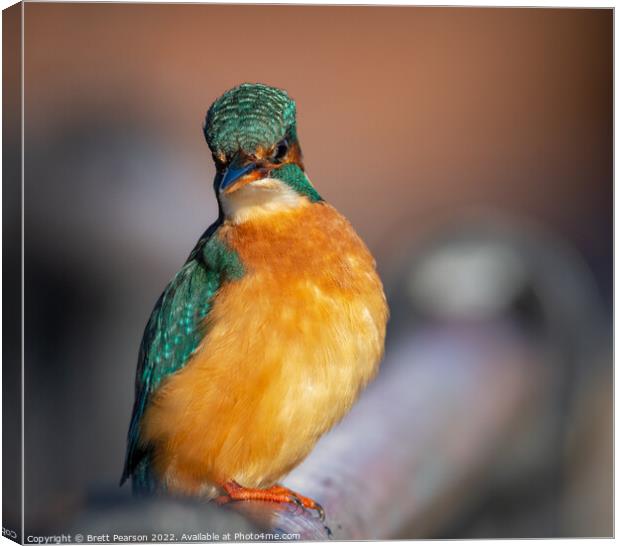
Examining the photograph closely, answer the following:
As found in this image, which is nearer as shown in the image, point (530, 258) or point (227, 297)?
point (227, 297)

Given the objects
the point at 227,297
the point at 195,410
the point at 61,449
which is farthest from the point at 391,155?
the point at 61,449

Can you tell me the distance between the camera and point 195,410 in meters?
5.30

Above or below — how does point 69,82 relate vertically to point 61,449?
above

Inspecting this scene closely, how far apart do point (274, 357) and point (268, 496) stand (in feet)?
2.13

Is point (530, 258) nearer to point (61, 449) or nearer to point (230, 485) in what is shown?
point (230, 485)

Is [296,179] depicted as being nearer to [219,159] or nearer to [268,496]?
[219,159]

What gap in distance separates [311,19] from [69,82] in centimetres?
101

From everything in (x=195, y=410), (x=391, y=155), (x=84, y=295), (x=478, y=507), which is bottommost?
(x=478, y=507)

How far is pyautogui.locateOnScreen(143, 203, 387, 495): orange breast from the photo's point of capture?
17.0 feet

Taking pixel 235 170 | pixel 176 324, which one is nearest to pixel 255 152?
pixel 235 170

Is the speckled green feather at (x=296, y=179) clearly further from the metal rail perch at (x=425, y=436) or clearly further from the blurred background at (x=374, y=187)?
the metal rail perch at (x=425, y=436)

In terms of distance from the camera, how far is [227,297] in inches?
207

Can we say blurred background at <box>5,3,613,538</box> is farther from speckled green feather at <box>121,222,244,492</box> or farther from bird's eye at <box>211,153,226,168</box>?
bird's eye at <box>211,153,226,168</box>

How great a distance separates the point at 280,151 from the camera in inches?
202
